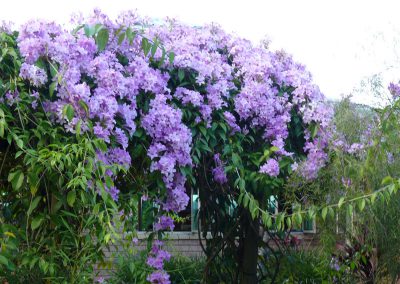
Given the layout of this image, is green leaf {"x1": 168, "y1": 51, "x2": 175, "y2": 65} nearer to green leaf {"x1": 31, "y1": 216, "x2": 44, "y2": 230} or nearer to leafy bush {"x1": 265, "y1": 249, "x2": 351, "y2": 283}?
green leaf {"x1": 31, "y1": 216, "x2": 44, "y2": 230}

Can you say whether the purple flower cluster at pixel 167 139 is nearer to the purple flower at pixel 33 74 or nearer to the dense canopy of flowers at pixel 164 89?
the dense canopy of flowers at pixel 164 89

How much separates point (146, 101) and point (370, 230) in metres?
1.93

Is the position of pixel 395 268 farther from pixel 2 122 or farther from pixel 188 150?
pixel 2 122

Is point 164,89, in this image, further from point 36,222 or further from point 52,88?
point 36,222

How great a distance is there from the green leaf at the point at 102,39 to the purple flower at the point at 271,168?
107 centimetres

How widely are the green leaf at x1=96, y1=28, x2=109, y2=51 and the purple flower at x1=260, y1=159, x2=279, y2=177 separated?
1074mm

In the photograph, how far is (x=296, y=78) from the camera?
12.1ft

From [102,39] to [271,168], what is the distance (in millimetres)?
1130

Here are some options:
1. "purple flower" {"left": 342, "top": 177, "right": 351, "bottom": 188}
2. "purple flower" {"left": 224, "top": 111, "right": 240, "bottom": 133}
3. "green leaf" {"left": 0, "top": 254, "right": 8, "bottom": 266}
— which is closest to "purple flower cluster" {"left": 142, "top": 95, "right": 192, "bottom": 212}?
"purple flower" {"left": 224, "top": 111, "right": 240, "bottom": 133}

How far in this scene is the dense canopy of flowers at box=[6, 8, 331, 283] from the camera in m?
2.68

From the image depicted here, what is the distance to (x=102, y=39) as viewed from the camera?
2.85 metres

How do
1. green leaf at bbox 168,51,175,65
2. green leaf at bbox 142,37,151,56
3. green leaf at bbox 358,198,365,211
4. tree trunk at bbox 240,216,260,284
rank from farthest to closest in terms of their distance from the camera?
tree trunk at bbox 240,216,260,284
green leaf at bbox 168,51,175,65
green leaf at bbox 142,37,151,56
green leaf at bbox 358,198,365,211

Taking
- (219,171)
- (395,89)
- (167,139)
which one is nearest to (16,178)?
(167,139)

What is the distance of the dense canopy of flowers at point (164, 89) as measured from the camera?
268 centimetres
